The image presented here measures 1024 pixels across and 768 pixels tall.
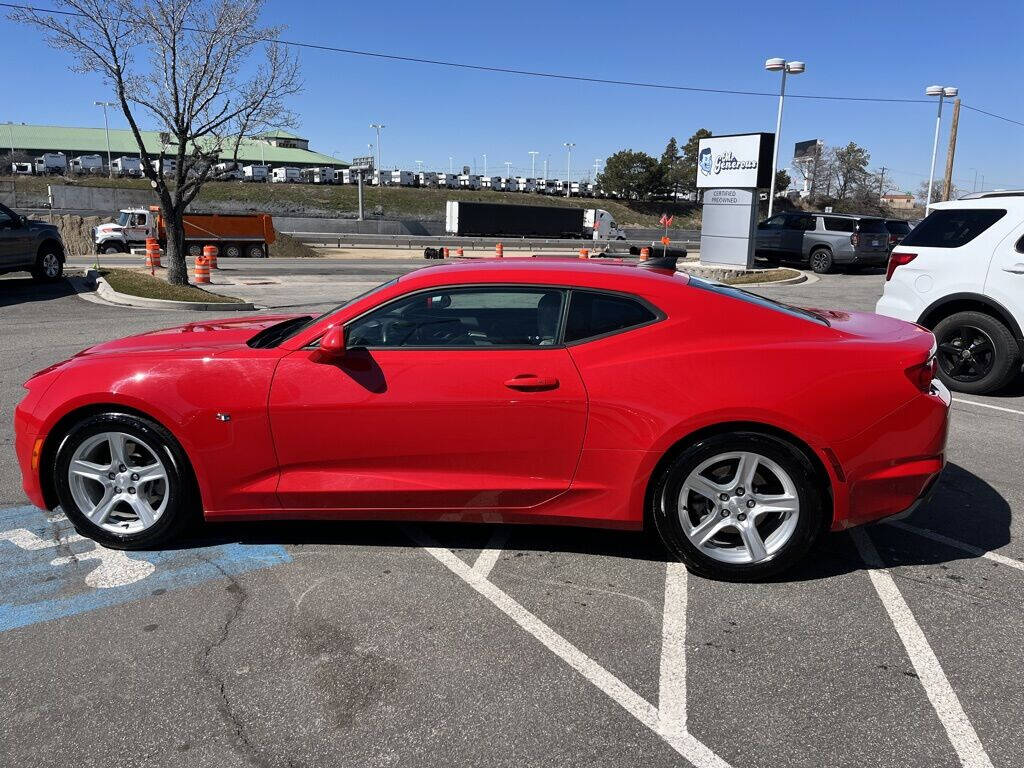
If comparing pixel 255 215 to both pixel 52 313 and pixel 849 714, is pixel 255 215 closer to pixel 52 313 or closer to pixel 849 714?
pixel 52 313

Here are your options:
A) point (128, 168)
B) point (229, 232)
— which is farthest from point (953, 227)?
point (128, 168)

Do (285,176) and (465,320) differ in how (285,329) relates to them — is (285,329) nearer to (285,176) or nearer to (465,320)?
(465,320)

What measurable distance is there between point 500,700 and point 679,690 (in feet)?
2.20

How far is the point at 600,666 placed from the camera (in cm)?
304

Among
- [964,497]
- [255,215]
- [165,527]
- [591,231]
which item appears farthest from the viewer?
[591,231]

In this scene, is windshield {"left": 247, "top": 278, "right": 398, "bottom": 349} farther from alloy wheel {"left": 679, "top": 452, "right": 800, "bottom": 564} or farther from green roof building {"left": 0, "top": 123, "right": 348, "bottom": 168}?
green roof building {"left": 0, "top": 123, "right": 348, "bottom": 168}

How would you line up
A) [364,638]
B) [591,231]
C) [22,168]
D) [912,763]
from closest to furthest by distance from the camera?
[912,763] < [364,638] < [591,231] < [22,168]

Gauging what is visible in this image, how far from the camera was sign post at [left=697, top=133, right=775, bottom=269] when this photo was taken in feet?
75.7

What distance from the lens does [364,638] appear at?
322 centimetres

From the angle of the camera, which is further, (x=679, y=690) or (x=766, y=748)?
(x=679, y=690)

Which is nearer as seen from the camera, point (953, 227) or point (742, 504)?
point (742, 504)

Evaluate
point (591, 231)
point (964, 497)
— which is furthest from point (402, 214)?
point (964, 497)

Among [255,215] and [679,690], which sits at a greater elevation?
[255,215]

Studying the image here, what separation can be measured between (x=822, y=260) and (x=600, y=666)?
23.4 metres
